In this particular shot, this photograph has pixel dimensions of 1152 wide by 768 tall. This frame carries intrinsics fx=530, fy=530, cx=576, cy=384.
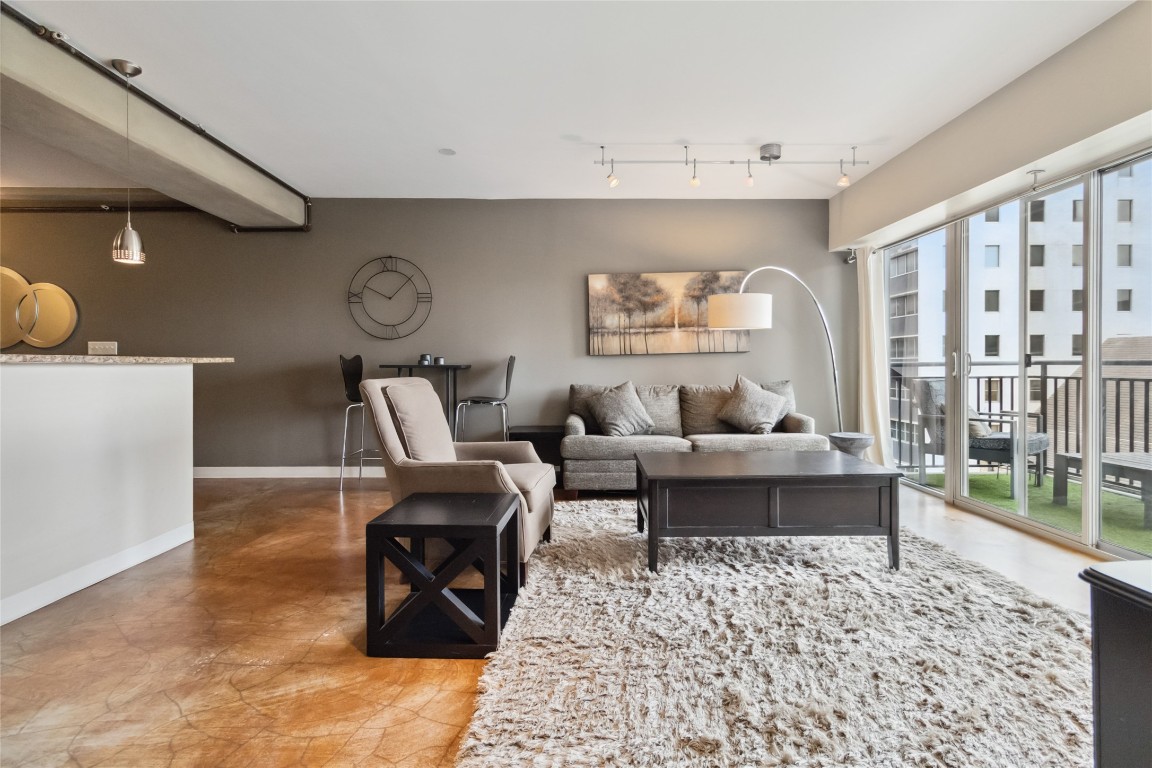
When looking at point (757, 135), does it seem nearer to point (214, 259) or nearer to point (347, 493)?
point (347, 493)

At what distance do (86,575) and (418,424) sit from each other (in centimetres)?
180

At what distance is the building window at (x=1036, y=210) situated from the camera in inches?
130

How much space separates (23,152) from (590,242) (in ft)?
15.0

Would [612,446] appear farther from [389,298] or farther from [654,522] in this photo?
[389,298]

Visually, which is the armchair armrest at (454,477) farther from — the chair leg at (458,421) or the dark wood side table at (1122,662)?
the chair leg at (458,421)

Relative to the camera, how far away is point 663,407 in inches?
196

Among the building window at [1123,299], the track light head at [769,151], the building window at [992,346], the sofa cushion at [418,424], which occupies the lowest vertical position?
the sofa cushion at [418,424]

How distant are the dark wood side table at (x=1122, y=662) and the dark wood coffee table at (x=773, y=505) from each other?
184 centimetres

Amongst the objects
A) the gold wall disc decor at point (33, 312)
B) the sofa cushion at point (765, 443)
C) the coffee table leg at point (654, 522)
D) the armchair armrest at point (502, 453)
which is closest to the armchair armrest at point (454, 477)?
the coffee table leg at point (654, 522)

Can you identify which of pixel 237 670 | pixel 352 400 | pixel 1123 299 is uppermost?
pixel 1123 299

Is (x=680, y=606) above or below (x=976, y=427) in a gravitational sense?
below

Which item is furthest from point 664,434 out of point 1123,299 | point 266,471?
point 266,471

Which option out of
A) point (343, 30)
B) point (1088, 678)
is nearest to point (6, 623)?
point (343, 30)

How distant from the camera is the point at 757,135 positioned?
3.81 meters
